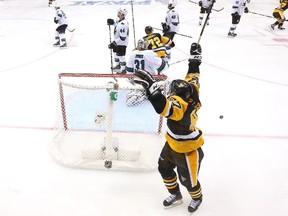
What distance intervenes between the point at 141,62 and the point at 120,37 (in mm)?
1021

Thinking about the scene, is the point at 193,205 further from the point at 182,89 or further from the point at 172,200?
the point at 182,89

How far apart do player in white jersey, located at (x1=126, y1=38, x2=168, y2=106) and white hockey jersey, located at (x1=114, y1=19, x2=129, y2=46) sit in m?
0.82

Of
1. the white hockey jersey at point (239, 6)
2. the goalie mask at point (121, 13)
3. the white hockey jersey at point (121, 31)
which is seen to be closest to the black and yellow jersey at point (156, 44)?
the white hockey jersey at point (121, 31)

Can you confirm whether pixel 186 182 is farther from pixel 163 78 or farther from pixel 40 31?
pixel 40 31

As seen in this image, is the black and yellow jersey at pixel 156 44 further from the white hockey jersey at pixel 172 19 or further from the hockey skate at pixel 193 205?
the hockey skate at pixel 193 205

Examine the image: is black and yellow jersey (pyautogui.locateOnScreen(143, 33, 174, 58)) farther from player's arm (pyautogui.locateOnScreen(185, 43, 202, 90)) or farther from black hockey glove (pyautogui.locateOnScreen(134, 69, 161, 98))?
black hockey glove (pyautogui.locateOnScreen(134, 69, 161, 98))

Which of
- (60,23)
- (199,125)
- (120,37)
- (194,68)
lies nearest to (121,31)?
(120,37)

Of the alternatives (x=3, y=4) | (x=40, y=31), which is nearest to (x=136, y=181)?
(x=40, y=31)

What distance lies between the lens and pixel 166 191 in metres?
2.49

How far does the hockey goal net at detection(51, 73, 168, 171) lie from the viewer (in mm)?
2684

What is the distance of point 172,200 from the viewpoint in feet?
7.55

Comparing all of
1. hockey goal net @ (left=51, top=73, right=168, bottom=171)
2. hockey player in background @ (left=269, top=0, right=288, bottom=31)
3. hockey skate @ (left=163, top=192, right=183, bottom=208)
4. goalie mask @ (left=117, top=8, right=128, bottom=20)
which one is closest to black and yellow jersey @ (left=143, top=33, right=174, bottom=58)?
goalie mask @ (left=117, top=8, right=128, bottom=20)

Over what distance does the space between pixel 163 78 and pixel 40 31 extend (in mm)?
5431

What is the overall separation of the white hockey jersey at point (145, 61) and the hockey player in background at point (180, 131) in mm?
1281
